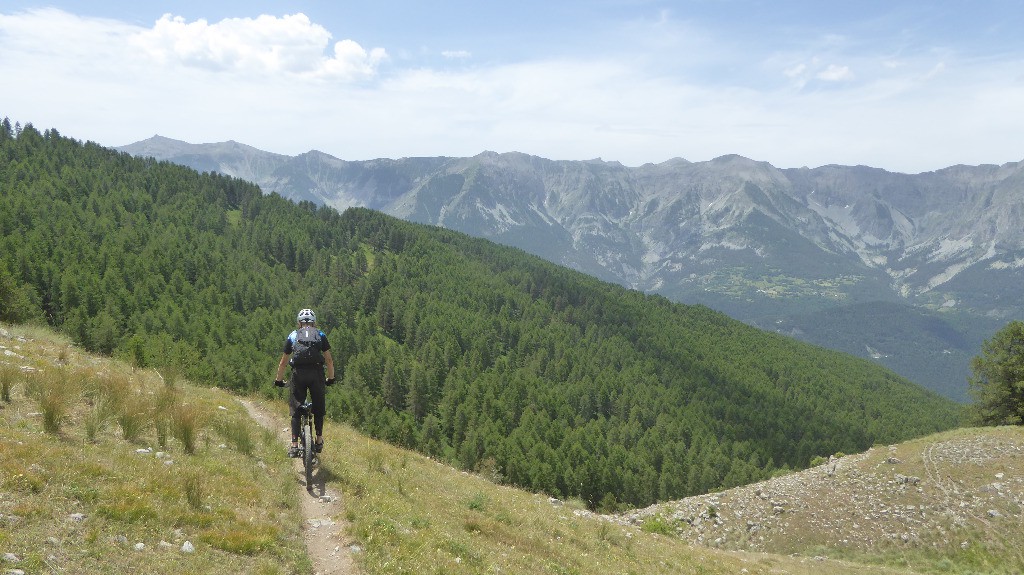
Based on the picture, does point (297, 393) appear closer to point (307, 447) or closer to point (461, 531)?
point (307, 447)

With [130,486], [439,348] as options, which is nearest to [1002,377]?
[130,486]

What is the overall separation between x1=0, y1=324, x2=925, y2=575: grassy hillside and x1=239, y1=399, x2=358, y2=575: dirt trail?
0.54ft

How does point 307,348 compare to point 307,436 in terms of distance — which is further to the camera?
point 307,436

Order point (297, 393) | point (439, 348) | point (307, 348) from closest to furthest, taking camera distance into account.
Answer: point (307, 348) → point (297, 393) → point (439, 348)

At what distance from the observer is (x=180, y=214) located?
17438 centimetres

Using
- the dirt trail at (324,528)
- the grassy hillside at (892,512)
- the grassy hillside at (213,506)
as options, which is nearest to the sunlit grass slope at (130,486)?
the grassy hillside at (213,506)

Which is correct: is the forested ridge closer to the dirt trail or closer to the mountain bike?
the mountain bike

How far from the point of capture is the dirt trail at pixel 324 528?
989 cm

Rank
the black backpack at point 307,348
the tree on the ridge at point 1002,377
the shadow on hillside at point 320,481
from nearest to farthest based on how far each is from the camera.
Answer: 1. the shadow on hillside at point 320,481
2. the black backpack at point 307,348
3. the tree on the ridge at point 1002,377

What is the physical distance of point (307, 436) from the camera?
1446 cm

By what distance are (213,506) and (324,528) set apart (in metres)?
2.40

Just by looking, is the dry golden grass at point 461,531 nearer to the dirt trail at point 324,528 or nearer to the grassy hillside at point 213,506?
the grassy hillside at point 213,506

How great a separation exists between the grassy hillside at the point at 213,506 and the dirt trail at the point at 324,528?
0.54 ft

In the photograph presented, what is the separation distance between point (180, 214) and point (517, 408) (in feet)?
469
